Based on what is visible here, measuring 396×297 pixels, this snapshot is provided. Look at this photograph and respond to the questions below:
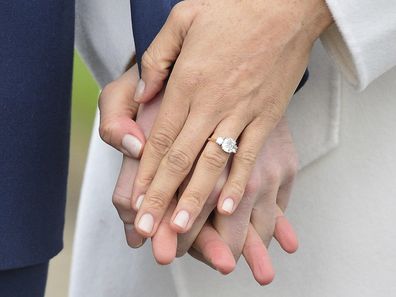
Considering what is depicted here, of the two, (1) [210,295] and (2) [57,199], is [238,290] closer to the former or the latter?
(1) [210,295]

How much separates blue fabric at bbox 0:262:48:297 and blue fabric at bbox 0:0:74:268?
21 mm

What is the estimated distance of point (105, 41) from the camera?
52.9 inches

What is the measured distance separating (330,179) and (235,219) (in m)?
0.20

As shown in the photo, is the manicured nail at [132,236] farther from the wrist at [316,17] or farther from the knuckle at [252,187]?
the wrist at [316,17]

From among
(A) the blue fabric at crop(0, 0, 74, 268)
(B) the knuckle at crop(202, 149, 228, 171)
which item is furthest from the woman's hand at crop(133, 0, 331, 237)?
(A) the blue fabric at crop(0, 0, 74, 268)

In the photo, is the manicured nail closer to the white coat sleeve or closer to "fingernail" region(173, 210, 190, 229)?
"fingernail" region(173, 210, 190, 229)

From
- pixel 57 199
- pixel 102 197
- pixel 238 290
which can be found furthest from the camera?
pixel 102 197

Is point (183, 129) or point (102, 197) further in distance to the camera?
point (102, 197)

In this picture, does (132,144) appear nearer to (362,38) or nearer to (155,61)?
(155,61)

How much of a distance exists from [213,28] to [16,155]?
0.27 meters

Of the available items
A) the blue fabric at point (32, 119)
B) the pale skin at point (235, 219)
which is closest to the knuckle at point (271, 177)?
the pale skin at point (235, 219)

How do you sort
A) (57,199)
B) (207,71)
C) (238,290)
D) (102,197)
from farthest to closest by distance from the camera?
1. (102,197)
2. (238,290)
3. (57,199)
4. (207,71)

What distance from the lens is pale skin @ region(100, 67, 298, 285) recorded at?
1139mm

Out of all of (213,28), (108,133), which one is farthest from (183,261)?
(213,28)
